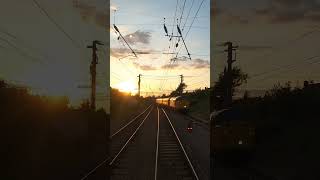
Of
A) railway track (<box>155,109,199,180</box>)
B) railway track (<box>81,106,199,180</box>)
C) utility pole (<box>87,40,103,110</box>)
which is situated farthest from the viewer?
utility pole (<box>87,40,103,110</box>)

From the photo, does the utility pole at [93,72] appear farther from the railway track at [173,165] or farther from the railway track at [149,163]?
the railway track at [173,165]

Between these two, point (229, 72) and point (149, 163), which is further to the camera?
point (229, 72)

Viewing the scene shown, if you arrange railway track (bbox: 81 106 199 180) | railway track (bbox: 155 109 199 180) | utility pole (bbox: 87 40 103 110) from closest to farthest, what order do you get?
railway track (bbox: 155 109 199 180), railway track (bbox: 81 106 199 180), utility pole (bbox: 87 40 103 110)

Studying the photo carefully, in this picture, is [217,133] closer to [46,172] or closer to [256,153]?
[256,153]

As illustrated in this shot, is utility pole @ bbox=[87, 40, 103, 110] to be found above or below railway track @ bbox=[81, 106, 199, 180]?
above

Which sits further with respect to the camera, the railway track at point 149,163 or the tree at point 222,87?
the tree at point 222,87

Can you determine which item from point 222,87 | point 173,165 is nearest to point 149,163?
point 173,165

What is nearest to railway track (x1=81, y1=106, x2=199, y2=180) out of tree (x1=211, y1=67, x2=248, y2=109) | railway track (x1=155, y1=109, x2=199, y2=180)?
railway track (x1=155, y1=109, x2=199, y2=180)

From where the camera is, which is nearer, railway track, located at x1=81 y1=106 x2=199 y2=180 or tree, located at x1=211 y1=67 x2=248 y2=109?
railway track, located at x1=81 y1=106 x2=199 y2=180

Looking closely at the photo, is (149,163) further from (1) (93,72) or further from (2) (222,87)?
(2) (222,87)

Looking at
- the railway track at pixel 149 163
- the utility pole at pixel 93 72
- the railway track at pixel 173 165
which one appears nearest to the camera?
the railway track at pixel 173 165

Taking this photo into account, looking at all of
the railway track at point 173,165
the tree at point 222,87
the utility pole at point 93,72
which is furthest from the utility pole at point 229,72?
the railway track at point 173,165

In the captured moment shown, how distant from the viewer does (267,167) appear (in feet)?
64.3

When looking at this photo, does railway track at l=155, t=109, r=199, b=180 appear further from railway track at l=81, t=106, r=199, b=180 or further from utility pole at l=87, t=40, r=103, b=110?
utility pole at l=87, t=40, r=103, b=110
